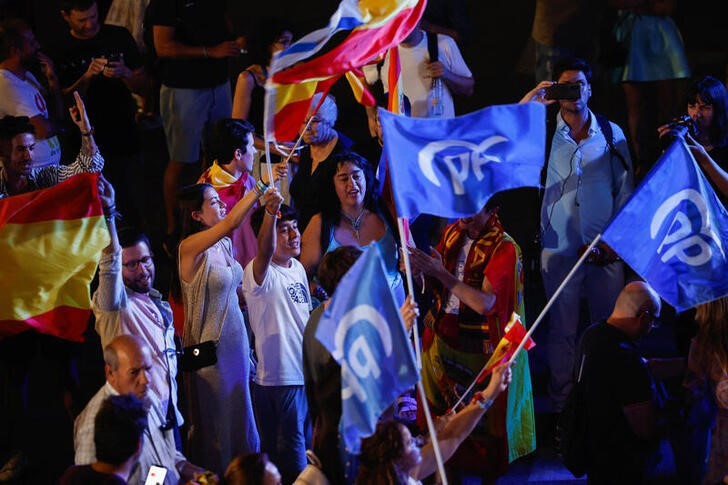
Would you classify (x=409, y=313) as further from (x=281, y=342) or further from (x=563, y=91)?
(x=563, y=91)

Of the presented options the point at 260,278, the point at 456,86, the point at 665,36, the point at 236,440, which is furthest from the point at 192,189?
the point at 665,36

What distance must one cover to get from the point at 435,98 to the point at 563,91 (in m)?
1.24

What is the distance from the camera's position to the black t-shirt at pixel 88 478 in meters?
5.36

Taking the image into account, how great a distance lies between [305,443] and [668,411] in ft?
7.35

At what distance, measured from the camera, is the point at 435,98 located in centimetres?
927

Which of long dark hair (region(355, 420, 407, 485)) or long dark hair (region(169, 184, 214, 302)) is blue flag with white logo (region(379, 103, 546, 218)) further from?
long dark hair (region(169, 184, 214, 302))

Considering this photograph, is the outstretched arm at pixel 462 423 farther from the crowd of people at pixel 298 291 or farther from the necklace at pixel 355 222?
the necklace at pixel 355 222

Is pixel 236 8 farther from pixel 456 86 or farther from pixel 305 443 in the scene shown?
pixel 305 443

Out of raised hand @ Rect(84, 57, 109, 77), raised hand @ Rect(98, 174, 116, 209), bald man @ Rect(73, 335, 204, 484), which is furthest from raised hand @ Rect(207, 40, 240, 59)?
bald man @ Rect(73, 335, 204, 484)

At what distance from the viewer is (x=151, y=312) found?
6.73 metres

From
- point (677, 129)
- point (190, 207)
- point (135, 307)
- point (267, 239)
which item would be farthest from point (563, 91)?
point (135, 307)

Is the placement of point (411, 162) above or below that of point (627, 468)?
above

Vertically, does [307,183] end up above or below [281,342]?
above

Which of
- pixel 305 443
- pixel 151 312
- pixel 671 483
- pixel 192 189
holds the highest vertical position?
pixel 192 189
